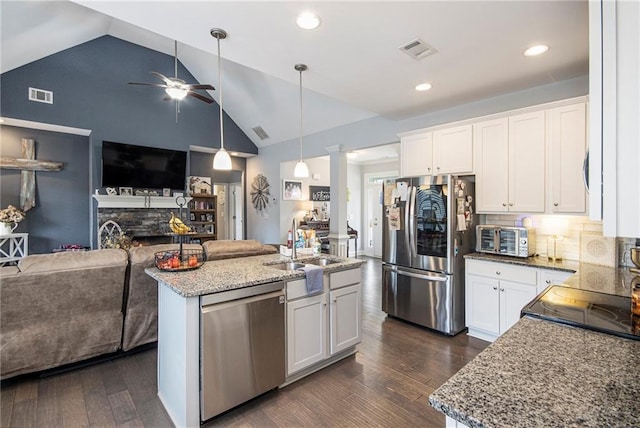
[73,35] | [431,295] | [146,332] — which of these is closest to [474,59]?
[431,295]

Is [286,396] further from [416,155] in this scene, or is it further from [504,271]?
[416,155]

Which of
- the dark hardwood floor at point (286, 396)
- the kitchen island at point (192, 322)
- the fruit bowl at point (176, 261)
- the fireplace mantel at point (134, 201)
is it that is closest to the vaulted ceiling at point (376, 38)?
the fruit bowl at point (176, 261)

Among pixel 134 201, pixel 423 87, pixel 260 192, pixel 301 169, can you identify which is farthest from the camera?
pixel 260 192

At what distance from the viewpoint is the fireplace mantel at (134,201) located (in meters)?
5.59

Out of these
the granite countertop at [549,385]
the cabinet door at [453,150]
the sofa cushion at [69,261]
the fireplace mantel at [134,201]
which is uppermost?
the cabinet door at [453,150]

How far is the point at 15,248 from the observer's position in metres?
5.07

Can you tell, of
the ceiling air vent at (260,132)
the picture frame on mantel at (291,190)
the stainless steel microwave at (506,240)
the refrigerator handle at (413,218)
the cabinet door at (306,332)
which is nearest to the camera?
the cabinet door at (306,332)

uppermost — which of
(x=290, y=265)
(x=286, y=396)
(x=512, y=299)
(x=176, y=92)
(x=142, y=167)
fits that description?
(x=176, y=92)

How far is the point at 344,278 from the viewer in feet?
9.37

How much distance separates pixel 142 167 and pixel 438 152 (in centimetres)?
537

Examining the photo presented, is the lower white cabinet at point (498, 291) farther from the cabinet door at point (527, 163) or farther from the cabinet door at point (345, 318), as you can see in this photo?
the cabinet door at point (345, 318)

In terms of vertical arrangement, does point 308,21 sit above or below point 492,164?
above

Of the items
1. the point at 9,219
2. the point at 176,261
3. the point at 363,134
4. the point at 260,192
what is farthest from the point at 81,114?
the point at 363,134

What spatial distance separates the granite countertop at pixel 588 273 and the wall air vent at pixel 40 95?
22.3 feet
